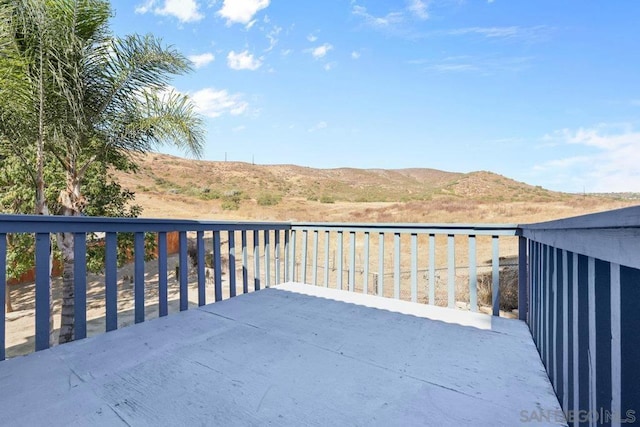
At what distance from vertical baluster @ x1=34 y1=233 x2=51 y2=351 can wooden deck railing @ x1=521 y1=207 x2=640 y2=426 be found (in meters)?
2.30

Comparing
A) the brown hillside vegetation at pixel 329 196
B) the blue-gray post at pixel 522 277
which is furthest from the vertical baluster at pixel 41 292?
the brown hillside vegetation at pixel 329 196

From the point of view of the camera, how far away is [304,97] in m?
16.2

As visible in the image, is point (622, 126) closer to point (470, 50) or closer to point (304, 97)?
point (470, 50)

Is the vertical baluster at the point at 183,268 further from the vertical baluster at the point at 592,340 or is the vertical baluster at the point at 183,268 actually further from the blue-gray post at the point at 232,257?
the vertical baluster at the point at 592,340

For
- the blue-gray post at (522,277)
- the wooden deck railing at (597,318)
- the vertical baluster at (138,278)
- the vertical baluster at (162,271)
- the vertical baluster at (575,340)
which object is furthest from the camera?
the blue-gray post at (522,277)

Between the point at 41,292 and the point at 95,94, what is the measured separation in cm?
337

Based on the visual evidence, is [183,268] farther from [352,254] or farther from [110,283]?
[352,254]

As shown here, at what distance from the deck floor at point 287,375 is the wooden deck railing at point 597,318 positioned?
12.0 inches

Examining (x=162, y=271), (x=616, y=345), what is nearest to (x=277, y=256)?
(x=162, y=271)

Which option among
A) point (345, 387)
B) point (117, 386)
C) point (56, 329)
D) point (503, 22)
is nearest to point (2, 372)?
point (117, 386)

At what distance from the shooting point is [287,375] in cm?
146

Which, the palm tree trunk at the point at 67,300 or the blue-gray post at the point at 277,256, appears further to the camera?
the palm tree trunk at the point at 67,300

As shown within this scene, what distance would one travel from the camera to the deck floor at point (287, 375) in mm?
1183

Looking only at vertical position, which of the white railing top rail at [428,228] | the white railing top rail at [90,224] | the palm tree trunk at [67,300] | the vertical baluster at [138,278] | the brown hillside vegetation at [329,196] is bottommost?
the palm tree trunk at [67,300]
